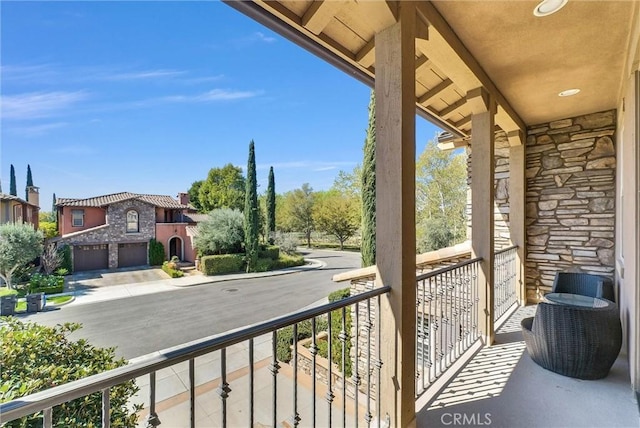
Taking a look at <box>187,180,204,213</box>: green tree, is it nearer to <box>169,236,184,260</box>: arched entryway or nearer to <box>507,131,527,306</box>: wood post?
<box>169,236,184,260</box>: arched entryway

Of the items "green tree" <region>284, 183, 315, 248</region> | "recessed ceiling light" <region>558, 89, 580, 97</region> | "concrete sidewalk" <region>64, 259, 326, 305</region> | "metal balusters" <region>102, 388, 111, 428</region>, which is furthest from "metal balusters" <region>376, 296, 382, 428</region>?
"green tree" <region>284, 183, 315, 248</region>

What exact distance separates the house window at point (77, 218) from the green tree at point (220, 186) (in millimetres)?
11647

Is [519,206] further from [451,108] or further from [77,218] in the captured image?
[77,218]

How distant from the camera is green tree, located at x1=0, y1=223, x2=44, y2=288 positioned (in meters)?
11.1

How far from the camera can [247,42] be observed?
11.2m

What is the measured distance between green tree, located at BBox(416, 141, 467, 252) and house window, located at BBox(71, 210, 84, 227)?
768 inches

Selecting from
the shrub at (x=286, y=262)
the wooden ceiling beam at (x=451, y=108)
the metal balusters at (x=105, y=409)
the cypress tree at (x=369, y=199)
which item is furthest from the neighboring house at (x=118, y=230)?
the metal balusters at (x=105, y=409)

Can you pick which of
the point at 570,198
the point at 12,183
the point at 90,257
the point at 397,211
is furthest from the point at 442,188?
the point at 12,183

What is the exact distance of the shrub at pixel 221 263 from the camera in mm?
15469

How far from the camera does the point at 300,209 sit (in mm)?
26391

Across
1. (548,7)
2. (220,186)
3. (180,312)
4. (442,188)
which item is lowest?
(180,312)

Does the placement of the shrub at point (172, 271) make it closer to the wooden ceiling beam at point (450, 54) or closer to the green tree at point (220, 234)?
the green tree at point (220, 234)

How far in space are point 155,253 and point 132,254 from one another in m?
1.32

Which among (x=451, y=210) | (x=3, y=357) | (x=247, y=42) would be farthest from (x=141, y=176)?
(x=3, y=357)
